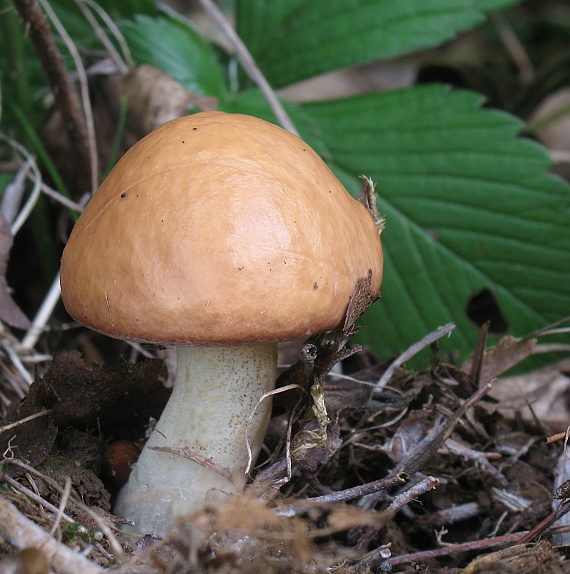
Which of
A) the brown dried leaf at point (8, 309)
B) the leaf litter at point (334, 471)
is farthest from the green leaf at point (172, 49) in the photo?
the leaf litter at point (334, 471)

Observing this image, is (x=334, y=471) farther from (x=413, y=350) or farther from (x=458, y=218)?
(x=458, y=218)

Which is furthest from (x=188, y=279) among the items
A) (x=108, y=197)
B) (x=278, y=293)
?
(x=108, y=197)

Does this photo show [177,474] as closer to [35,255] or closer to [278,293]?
[278,293]

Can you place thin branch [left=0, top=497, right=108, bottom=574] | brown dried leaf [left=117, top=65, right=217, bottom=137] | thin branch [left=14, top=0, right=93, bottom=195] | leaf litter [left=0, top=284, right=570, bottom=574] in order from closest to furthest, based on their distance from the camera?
1. thin branch [left=0, top=497, right=108, bottom=574]
2. leaf litter [left=0, top=284, right=570, bottom=574]
3. thin branch [left=14, top=0, right=93, bottom=195]
4. brown dried leaf [left=117, top=65, right=217, bottom=137]

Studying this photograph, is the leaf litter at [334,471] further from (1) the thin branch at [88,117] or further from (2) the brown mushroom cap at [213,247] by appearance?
(1) the thin branch at [88,117]

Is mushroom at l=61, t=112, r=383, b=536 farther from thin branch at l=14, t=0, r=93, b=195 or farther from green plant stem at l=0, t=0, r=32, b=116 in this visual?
green plant stem at l=0, t=0, r=32, b=116

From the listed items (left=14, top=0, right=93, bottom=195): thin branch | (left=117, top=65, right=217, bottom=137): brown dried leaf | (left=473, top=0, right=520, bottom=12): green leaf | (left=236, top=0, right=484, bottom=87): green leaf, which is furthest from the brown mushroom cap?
(left=473, top=0, right=520, bottom=12): green leaf
